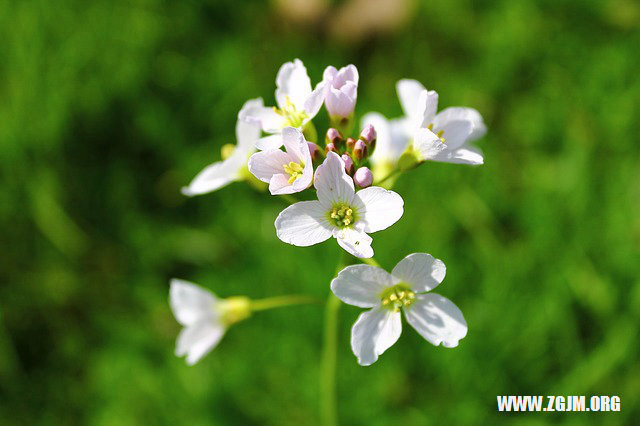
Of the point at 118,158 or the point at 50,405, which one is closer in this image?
the point at 50,405

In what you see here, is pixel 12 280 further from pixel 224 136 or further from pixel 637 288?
pixel 637 288

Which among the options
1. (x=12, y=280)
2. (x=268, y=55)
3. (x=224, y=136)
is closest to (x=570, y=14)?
(x=268, y=55)

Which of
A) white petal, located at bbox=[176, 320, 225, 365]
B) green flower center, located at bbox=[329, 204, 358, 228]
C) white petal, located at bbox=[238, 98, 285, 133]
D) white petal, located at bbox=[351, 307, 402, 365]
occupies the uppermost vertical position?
white petal, located at bbox=[238, 98, 285, 133]

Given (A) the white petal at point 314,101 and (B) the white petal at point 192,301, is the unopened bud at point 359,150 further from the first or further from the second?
(B) the white petal at point 192,301

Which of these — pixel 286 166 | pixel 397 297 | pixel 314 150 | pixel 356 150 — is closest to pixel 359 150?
pixel 356 150

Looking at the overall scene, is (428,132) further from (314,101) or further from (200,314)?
(200,314)

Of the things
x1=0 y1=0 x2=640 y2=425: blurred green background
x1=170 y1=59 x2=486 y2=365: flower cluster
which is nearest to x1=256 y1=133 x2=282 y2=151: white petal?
x1=170 y1=59 x2=486 y2=365: flower cluster

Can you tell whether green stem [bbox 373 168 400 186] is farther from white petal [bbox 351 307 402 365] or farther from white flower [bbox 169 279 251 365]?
white flower [bbox 169 279 251 365]
